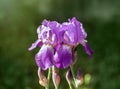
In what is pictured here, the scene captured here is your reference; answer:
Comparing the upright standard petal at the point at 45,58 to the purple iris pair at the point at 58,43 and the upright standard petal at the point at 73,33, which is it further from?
the upright standard petal at the point at 73,33

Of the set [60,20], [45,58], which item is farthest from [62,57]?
[60,20]

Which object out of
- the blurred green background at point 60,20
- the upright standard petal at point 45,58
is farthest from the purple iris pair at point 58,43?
the blurred green background at point 60,20

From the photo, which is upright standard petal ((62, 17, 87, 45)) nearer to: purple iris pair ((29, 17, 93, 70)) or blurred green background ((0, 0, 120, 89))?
purple iris pair ((29, 17, 93, 70))

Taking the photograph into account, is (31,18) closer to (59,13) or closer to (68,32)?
(59,13)

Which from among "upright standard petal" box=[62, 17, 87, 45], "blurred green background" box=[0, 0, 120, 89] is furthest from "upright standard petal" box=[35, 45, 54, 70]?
"blurred green background" box=[0, 0, 120, 89]

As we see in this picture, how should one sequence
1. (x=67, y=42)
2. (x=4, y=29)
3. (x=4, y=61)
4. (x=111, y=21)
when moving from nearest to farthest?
(x=67, y=42) → (x=4, y=61) → (x=4, y=29) → (x=111, y=21)

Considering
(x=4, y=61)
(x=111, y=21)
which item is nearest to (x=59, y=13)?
(x=111, y=21)
